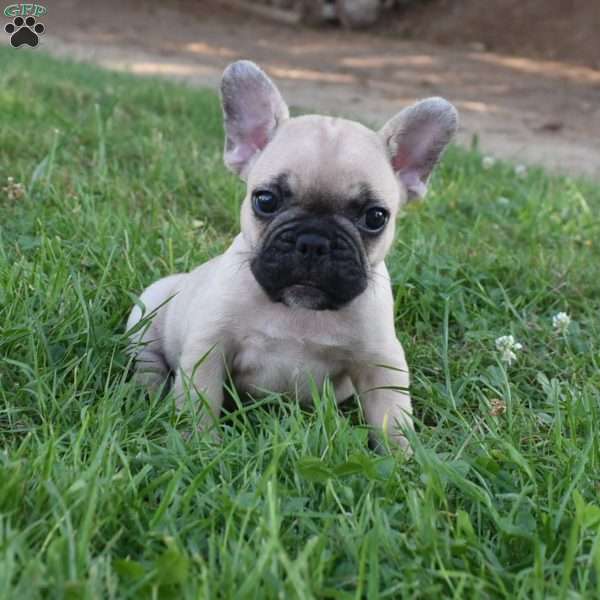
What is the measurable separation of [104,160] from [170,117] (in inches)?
69.0

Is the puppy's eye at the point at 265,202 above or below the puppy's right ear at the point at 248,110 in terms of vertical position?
below

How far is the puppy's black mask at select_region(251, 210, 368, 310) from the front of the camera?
8.61ft

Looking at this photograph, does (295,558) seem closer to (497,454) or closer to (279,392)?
(497,454)

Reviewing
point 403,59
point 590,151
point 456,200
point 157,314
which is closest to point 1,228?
point 157,314

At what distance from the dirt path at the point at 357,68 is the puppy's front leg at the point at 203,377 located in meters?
5.19

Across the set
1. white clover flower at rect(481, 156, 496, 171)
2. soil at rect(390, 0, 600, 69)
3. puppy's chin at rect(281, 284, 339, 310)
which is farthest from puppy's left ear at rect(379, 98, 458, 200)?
soil at rect(390, 0, 600, 69)

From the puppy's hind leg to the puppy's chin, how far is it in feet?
1.72

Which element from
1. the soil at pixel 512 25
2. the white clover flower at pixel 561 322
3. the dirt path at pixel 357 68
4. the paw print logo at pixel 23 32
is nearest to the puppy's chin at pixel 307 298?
A: the white clover flower at pixel 561 322

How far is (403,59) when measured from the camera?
14.0 metres

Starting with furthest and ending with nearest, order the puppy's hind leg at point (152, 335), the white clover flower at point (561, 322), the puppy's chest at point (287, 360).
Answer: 1. the white clover flower at point (561, 322)
2. the puppy's hind leg at point (152, 335)
3. the puppy's chest at point (287, 360)

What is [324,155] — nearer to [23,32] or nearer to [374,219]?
[374,219]

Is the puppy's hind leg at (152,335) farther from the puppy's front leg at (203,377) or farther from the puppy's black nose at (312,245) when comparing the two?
the puppy's black nose at (312,245)

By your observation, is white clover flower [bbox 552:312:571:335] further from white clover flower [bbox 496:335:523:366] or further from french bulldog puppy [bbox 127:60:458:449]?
french bulldog puppy [bbox 127:60:458:449]

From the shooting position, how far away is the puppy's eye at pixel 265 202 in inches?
110
